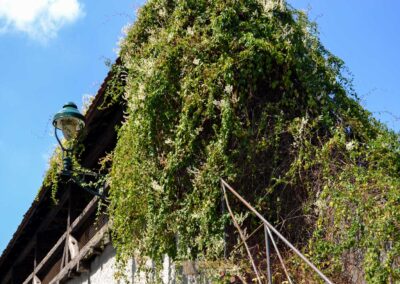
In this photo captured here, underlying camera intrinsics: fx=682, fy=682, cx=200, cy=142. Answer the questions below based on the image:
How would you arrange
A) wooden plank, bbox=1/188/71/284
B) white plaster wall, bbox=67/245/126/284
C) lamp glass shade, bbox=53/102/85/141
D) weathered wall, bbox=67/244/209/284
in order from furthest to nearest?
wooden plank, bbox=1/188/71/284 → white plaster wall, bbox=67/245/126/284 → lamp glass shade, bbox=53/102/85/141 → weathered wall, bbox=67/244/209/284

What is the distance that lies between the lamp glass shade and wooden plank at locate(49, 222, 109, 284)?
1.21 m

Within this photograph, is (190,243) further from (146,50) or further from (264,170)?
(146,50)

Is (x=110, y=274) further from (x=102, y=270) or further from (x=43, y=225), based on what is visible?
(x=43, y=225)

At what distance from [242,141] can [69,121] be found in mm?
2252

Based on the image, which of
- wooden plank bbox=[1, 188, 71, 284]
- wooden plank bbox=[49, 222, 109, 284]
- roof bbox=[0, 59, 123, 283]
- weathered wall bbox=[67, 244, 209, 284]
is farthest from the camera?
wooden plank bbox=[1, 188, 71, 284]

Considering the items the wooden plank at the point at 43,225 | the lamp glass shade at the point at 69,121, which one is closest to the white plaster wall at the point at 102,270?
the lamp glass shade at the point at 69,121

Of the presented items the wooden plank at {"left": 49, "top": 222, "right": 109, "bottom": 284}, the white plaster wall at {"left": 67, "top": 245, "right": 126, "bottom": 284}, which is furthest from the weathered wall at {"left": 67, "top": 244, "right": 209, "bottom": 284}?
the wooden plank at {"left": 49, "top": 222, "right": 109, "bottom": 284}

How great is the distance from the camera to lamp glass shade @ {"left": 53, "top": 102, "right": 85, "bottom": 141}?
8.05 meters

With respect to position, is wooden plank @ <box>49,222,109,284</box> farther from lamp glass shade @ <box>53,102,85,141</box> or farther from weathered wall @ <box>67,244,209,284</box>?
lamp glass shade @ <box>53,102,85,141</box>

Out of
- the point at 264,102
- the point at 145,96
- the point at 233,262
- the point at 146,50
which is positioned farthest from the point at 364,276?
the point at 146,50

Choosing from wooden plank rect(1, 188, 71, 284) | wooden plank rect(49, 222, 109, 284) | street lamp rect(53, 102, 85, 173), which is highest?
wooden plank rect(1, 188, 71, 284)

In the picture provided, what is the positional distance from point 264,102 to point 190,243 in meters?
1.77

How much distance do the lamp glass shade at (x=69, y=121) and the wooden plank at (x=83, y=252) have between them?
1209 millimetres

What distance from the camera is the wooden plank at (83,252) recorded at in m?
8.67
